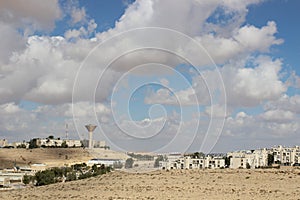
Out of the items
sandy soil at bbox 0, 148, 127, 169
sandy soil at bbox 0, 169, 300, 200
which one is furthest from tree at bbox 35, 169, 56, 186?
sandy soil at bbox 0, 148, 127, 169

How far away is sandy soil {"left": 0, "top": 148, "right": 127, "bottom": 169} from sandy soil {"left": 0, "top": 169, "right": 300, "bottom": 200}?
319 ft

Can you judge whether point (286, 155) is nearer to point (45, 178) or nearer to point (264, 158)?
point (264, 158)

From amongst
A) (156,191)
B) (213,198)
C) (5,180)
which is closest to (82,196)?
(156,191)

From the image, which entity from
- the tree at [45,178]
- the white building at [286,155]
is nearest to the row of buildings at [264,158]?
the white building at [286,155]

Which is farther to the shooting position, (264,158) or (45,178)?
(264,158)

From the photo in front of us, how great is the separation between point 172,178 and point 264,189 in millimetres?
13957

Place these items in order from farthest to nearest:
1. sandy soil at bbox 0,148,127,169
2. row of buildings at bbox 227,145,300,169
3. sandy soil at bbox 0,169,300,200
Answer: sandy soil at bbox 0,148,127,169 → row of buildings at bbox 227,145,300,169 → sandy soil at bbox 0,169,300,200

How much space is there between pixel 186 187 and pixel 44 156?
126 metres

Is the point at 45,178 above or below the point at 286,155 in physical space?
below

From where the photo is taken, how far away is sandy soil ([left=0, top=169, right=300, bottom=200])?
42.2 metres

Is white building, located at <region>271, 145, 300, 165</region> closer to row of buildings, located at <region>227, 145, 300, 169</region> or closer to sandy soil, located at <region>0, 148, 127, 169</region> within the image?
row of buildings, located at <region>227, 145, 300, 169</region>

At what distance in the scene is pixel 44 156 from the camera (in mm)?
165625

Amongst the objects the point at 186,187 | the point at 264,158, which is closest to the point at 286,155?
the point at 264,158

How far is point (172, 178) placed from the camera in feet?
183
